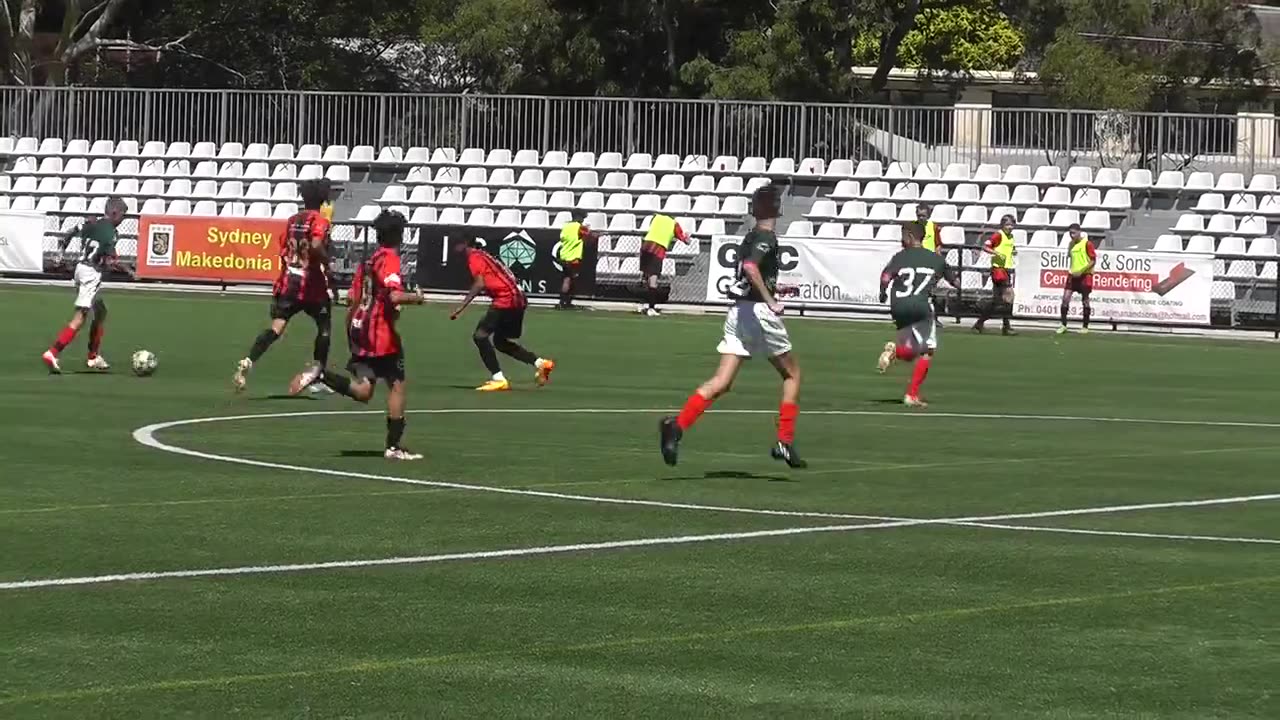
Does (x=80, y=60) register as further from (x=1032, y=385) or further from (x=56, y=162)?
(x=1032, y=385)

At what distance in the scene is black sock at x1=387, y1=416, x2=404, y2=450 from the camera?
1559 cm

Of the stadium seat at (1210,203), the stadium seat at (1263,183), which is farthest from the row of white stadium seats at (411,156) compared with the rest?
the stadium seat at (1263,183)

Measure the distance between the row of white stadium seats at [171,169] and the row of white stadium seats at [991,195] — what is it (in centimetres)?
1104

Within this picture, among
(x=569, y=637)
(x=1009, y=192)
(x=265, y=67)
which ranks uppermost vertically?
(x=265, y=67)

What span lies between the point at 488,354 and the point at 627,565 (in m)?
12.6

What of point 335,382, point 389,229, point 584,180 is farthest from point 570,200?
point 389,229

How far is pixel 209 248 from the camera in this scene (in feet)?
144

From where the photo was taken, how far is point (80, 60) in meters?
→ 62.7

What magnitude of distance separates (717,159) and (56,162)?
15.0 m

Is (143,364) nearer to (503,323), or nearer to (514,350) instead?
(503,323)

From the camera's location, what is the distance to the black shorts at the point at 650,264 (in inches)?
1542

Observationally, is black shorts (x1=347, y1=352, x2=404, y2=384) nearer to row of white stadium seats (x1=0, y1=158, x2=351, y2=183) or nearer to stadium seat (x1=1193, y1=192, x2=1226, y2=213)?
stadium seat (x1=1193, y1=192, x2=1226, y2=213)


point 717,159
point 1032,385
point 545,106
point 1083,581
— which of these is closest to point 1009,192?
point 717,159

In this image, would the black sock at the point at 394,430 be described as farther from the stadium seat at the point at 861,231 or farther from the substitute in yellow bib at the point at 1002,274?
the stadium seat at the point at 861,231
